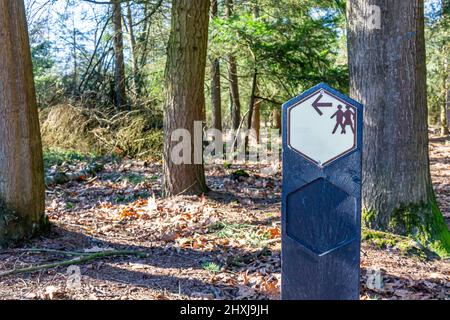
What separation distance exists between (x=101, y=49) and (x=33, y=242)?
9751mm

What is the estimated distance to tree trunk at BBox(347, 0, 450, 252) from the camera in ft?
14.9

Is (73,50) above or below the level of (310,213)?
above

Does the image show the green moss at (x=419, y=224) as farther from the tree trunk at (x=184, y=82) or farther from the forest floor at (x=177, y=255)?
the tree trunk at (x=184, y=82)

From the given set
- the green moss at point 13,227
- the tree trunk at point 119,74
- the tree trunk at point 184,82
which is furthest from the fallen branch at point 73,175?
the green moss at point 13,227

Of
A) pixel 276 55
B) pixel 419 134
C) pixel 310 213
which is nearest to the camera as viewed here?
pixel 310 213

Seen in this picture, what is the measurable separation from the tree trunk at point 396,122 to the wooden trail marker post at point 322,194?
199cm

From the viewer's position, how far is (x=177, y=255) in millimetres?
4742

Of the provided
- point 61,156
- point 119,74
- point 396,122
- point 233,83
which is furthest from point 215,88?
point 396,122

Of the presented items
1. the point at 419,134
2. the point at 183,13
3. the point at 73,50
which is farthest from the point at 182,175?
the point at 73,50

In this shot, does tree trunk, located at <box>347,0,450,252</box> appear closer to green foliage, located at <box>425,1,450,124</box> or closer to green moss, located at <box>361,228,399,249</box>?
green moss, located at <box>361,228,399,249</box>

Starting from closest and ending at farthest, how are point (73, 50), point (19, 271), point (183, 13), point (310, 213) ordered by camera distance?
1. point (310, 213)
2. point (19, 271)
3. point (183, 13)
4. point (73, 50)

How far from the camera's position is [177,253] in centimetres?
480

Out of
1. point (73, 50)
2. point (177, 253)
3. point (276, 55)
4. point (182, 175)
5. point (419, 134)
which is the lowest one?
point (177, 253)

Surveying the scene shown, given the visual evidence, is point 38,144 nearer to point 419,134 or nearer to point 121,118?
point 419,134
